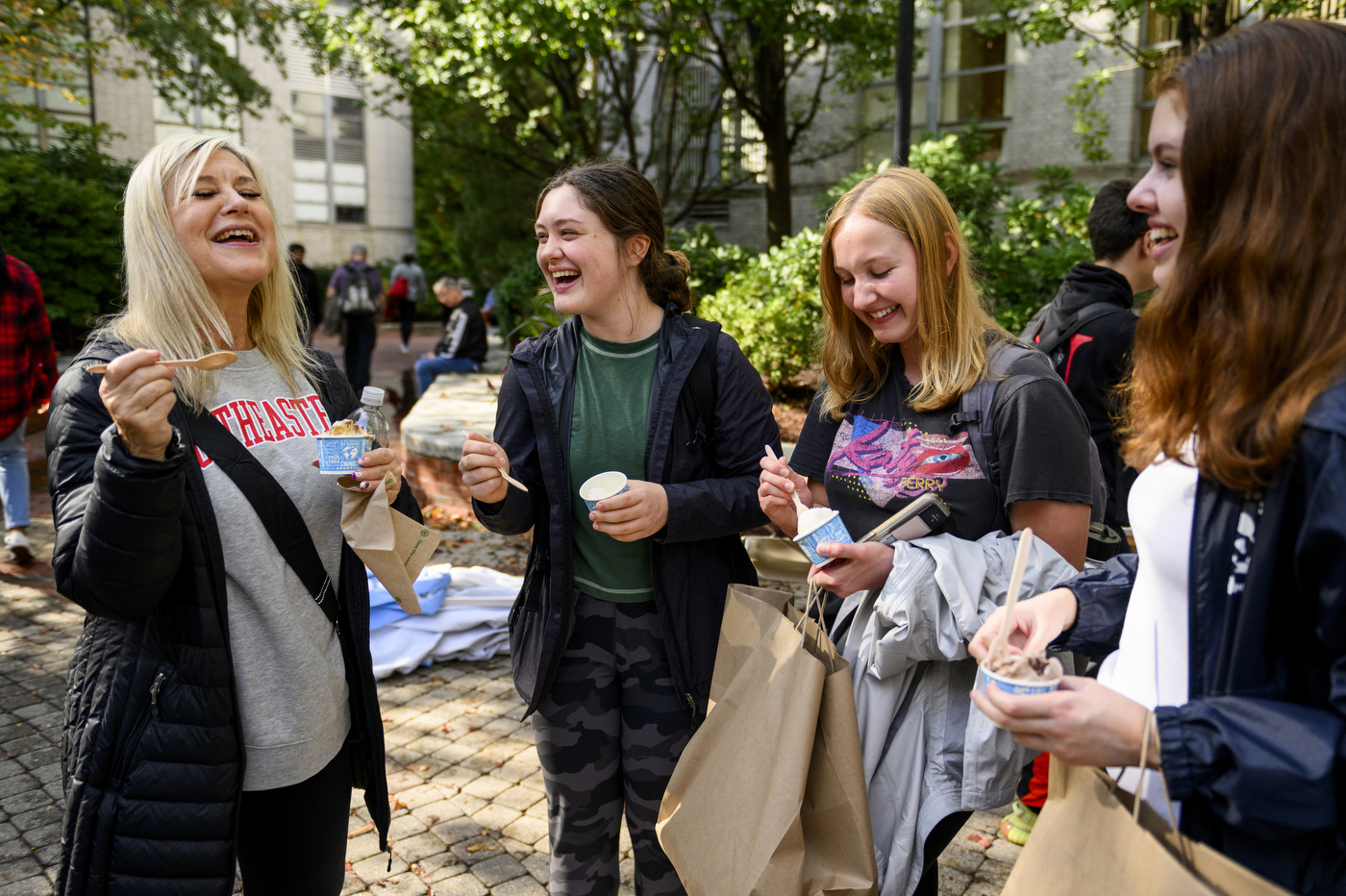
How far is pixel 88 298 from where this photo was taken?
45.9 feet

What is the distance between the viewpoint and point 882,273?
215 centimetres

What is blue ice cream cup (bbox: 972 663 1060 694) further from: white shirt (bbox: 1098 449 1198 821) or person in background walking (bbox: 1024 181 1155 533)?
person in background walking (bbox: 1024 181 1155 533)

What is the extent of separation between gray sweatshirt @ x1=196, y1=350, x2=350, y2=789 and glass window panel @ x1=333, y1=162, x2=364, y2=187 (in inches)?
1349

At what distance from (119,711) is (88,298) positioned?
584 inches

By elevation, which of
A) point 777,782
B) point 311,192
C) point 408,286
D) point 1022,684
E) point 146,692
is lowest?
point 777,782

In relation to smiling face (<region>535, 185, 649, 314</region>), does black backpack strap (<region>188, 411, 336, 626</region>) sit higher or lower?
lower

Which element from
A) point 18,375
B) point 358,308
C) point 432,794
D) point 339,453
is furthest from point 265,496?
point 358,308

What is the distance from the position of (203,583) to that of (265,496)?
0.23 meters

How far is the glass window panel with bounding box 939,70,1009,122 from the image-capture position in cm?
1518

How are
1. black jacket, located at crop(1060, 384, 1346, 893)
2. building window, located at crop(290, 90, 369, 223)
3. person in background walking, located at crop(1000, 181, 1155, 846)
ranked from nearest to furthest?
black jacket, located at crop(1060, 384, 1346, 893), person in background walking, located at crop(1000, 181, 1155, 846), building window, located at crop(290, 90, 369, 223)

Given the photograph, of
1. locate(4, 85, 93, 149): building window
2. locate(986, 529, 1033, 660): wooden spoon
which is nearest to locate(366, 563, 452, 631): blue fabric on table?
locate(986, 529, 1033, 660): wooden spoon

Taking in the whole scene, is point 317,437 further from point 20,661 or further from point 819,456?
point 20,661

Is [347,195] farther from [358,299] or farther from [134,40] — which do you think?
[358,299]

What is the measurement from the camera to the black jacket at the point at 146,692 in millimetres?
1788
